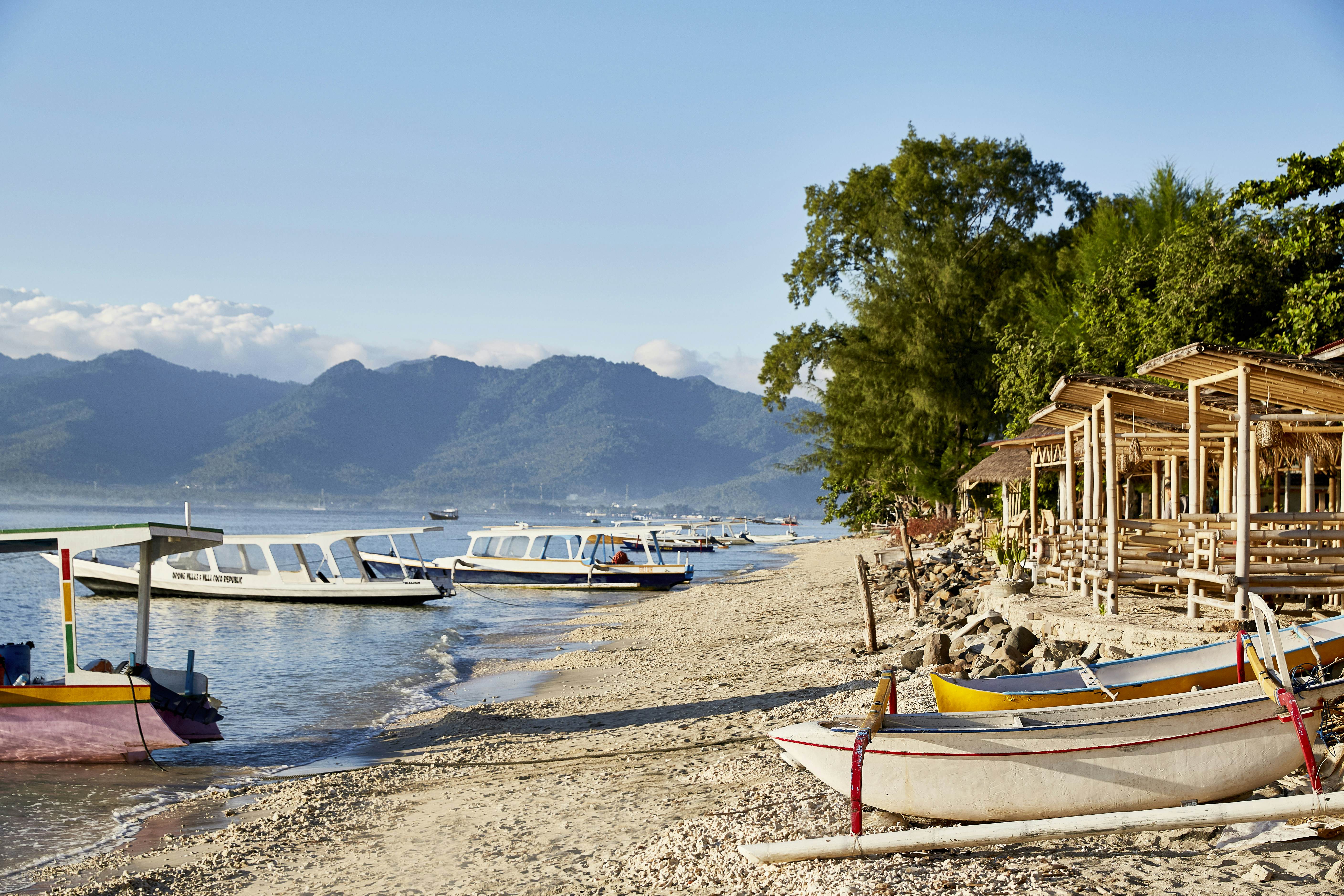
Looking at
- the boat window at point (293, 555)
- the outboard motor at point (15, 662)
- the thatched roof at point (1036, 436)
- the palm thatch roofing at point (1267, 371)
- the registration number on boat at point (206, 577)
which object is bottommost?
the boat window at point (293, 555)

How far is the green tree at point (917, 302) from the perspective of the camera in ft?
97.4

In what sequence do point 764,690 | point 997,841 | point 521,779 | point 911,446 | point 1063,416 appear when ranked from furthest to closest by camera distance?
point 911,446 → point 1063,416 → point 764,690 → point 521,779 → point 997,841

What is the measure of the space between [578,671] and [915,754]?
39.1 feet

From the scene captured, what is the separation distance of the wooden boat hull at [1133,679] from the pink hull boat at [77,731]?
8.57m

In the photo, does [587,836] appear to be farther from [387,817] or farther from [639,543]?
[639,543]

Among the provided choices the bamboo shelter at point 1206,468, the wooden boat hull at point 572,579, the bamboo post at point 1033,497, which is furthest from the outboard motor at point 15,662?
the wooden boat hull at point 572,579

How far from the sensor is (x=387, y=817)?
29.0ft

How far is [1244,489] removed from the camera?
9.78 meters

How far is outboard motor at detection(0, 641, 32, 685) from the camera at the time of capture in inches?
467

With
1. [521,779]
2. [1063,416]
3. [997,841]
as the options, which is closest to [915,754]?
[997,841]

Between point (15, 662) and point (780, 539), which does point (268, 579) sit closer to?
point (15, 662)

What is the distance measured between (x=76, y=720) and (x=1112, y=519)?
12.3 m

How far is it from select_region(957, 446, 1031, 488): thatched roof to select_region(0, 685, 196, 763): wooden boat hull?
18.5m

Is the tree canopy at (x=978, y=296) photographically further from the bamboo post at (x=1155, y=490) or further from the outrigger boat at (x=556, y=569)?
the outrigger boat at (x=556, y=569)
